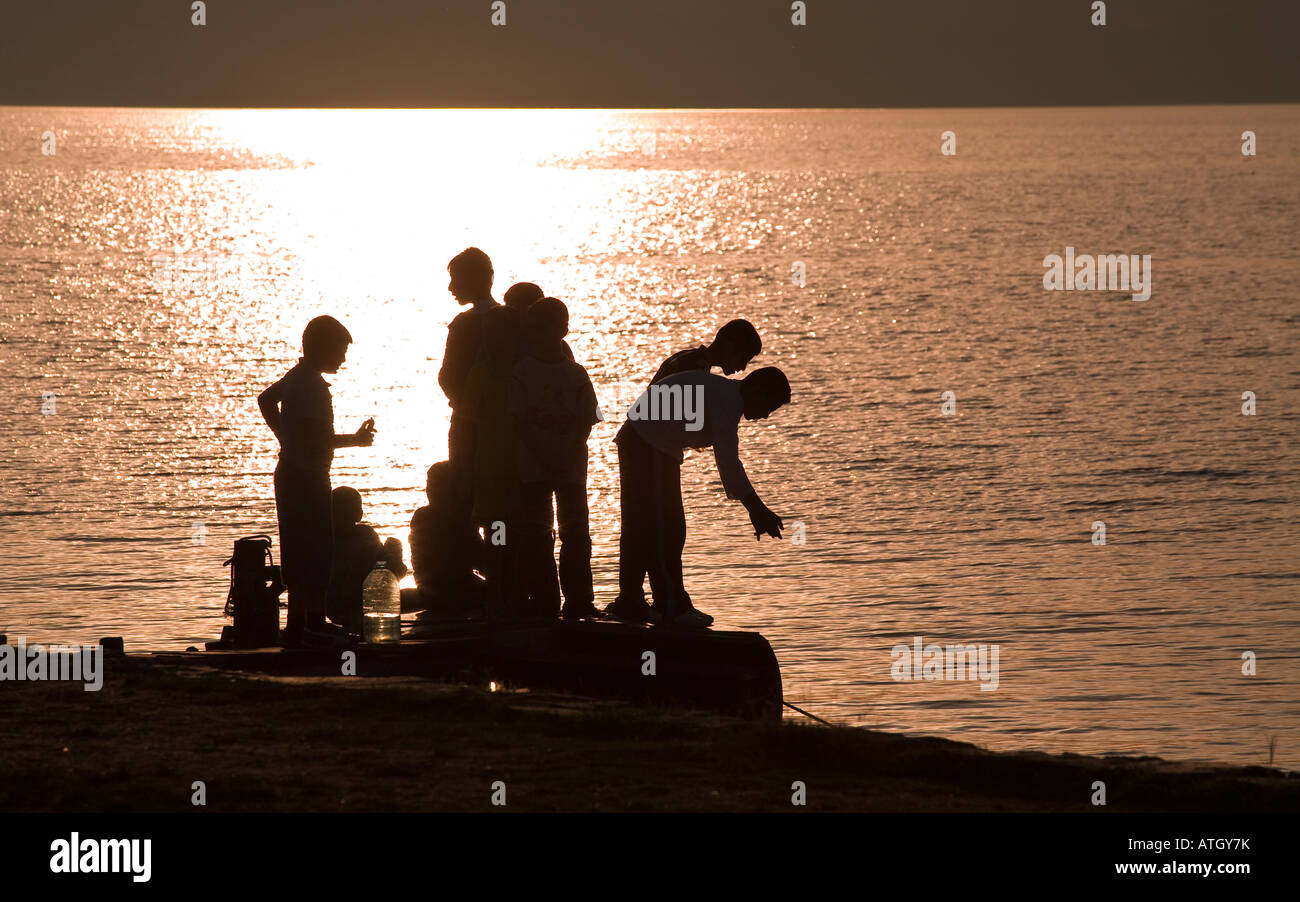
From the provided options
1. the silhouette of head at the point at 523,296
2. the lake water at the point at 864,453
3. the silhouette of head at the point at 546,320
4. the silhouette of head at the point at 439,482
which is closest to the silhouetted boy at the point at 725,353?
the silhouette of head at the point at 546,320

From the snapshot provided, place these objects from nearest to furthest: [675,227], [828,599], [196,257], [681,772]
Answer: [681,772]
[828,599]
[196,257]
[675,227]

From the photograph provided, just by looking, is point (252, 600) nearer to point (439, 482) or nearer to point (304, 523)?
point (439, 482)

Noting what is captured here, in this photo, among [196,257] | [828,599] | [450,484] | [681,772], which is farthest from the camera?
[196,257]

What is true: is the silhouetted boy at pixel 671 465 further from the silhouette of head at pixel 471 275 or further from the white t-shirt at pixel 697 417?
the silhouette of head at pixel 471 275

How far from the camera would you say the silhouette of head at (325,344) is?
9891 mm

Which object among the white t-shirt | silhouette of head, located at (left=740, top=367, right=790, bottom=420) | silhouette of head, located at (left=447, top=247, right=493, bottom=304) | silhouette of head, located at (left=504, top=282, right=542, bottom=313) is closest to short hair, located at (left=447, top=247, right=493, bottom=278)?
silhouette of head, located at (left=447, top=247, right=493, bottom=304)

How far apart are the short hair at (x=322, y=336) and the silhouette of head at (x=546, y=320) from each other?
1050 mm

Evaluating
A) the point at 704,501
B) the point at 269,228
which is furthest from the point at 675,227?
the point at 704,501

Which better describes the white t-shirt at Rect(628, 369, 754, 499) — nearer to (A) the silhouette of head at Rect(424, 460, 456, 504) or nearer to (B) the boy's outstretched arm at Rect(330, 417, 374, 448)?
(B) the boy's outstretched arm at Rect(330, 417, 374, 448)

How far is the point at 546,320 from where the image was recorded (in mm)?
9703

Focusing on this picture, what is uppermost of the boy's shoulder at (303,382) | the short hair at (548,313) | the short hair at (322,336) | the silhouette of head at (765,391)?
the short hair at (548,313)

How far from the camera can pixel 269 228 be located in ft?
334

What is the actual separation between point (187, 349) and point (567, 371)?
3234 centimetres
